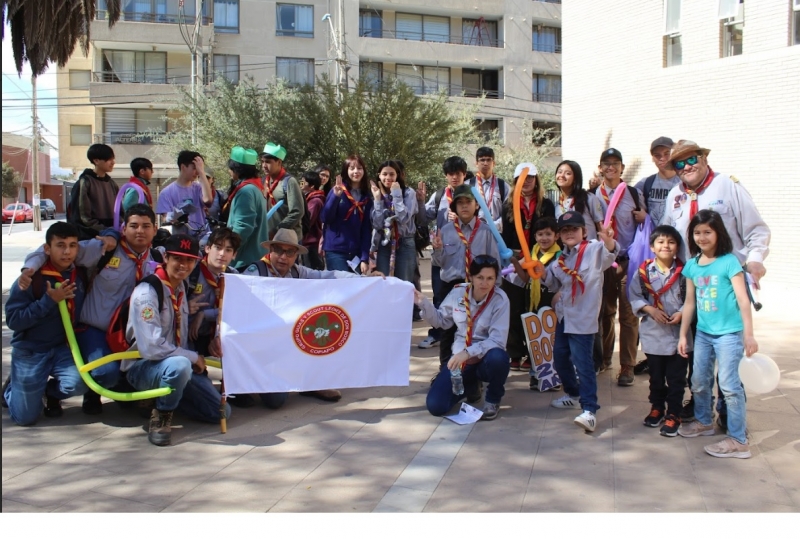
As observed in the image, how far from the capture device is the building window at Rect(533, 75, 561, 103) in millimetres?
41344

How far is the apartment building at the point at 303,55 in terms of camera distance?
117ft

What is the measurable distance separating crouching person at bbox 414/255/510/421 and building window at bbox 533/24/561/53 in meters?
38.6

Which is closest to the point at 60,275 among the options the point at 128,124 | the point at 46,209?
the point at 128,124

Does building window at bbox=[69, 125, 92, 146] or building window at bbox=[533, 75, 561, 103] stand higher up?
building window at bbox=[533, 75, 561, 103]

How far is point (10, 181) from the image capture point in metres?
48.2

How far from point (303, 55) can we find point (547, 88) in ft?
47.3

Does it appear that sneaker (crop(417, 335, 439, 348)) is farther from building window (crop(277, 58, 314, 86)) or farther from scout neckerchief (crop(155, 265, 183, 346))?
building window (crop(277, 58, 314, 86))

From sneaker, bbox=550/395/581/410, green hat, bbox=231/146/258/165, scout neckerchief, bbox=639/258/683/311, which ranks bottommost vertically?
sneaker, bbox=550/395/581/410

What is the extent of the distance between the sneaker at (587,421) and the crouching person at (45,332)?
3436mm

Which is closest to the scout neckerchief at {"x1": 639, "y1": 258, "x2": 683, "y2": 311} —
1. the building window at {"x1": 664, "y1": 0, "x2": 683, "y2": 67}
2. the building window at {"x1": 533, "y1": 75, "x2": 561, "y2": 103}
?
the building window at {"x1": 664, "y1": 0, "x2": 683, "y2": 67}

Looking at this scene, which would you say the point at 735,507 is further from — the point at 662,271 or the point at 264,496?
the point at 264,496

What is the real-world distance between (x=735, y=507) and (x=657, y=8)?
13155 millimetres

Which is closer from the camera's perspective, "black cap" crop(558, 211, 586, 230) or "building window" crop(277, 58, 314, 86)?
"black cap" crop(558, 211, 586, 230)

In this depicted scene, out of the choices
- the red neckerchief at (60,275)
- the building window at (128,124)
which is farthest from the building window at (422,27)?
the red neckerchief at (60,275)
